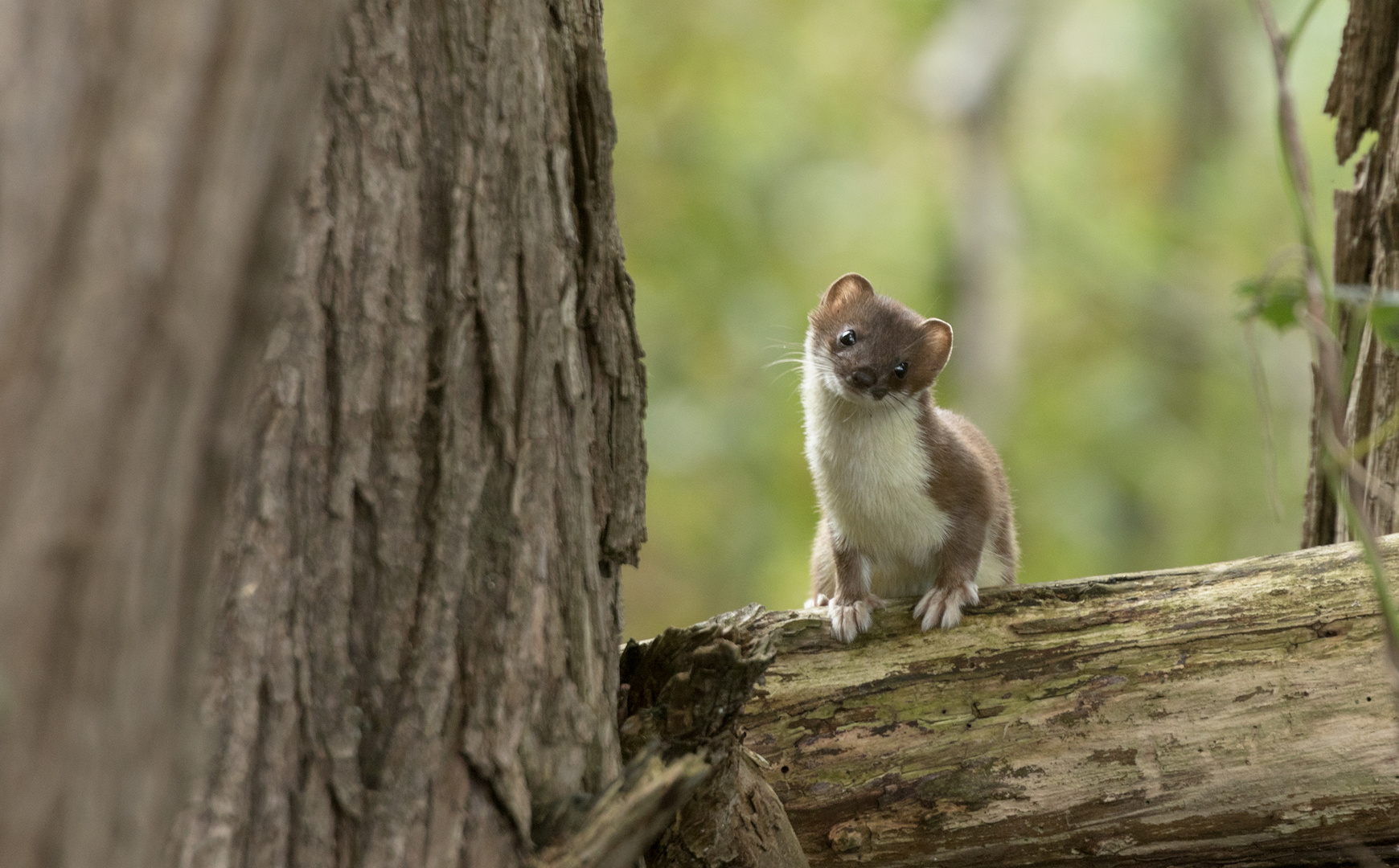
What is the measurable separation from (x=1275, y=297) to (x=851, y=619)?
2.00 meters

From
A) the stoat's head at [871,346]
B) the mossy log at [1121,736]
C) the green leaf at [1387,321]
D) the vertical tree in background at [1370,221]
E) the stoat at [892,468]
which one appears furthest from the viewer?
the stoat's head at [871,346]

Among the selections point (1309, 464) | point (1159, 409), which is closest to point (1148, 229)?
point (1159, 409)

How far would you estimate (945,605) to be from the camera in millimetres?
3650

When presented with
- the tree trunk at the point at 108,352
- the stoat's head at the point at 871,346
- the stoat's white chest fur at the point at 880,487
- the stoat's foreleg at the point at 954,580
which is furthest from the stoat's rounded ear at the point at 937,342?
the tree trunk at the point at 108,352

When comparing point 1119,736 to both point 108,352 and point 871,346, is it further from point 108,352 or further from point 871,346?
point 108,352

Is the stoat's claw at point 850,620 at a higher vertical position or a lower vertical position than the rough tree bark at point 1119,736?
higher

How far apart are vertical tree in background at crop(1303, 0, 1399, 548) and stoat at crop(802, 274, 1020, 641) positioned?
1.35 m

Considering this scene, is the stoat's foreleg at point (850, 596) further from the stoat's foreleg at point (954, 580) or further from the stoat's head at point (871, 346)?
the stoat's head at point (871, 346)

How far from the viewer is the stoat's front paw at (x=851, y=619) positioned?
11.7 ft

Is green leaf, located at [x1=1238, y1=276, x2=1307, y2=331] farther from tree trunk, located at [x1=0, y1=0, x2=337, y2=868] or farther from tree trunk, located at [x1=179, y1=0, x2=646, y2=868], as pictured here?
tree trunk, located at [x1=0, y1=0, x2=337, y2=868]

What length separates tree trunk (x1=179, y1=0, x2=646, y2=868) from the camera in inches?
77.8

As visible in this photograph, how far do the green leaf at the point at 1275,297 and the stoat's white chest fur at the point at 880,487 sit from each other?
251 cm

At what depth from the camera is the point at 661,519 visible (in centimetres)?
1174

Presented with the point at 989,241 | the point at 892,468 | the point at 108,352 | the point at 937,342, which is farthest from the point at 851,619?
the point at 989,241
